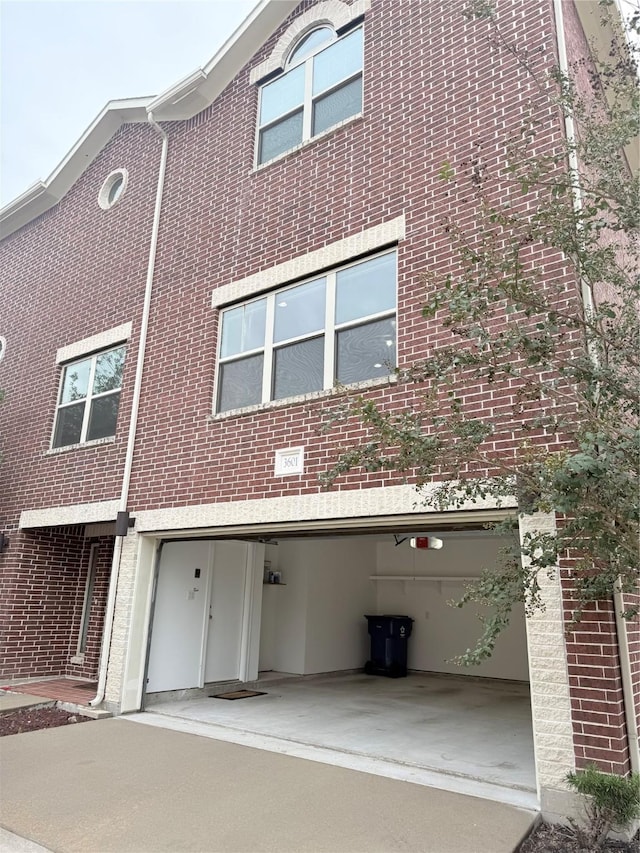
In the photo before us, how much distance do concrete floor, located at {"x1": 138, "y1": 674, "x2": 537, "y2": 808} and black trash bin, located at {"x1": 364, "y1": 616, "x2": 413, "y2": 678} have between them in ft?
4.26

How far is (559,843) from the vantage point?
158 inches

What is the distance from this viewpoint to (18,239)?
481 inches

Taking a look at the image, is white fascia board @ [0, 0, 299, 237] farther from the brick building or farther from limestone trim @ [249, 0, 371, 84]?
limestone trim @ [249, 0, 371, 84]

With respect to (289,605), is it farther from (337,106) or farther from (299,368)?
(337,106)

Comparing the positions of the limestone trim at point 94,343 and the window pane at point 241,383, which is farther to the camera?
the limestone trim at point 94,343

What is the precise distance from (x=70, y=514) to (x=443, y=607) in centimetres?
759

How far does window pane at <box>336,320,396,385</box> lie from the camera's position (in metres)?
6.44

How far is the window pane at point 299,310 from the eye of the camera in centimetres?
723

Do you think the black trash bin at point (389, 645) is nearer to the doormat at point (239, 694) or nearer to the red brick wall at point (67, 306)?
the doormat at point (239, 694)

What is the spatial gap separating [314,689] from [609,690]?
6524 mm

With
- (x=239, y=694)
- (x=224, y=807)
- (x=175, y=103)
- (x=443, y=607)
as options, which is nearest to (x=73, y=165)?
(x=175, y=103)

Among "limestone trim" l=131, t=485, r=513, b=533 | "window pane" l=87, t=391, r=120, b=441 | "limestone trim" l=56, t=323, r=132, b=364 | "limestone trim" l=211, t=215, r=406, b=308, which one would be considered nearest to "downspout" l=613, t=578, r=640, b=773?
"limestone trim" l=131, t=485, r=513, b=533

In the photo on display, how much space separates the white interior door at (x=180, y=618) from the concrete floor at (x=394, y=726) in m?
0.33

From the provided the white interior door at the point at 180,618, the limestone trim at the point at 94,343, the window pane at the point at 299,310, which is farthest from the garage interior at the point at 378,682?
the limestone trim at the point at 94,343
